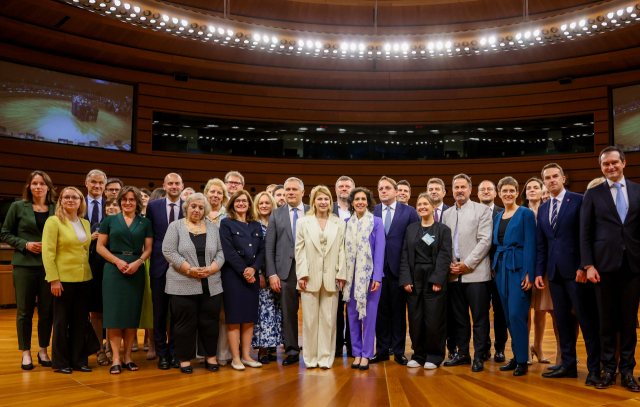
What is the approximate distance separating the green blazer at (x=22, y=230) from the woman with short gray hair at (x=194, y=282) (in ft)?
3.78

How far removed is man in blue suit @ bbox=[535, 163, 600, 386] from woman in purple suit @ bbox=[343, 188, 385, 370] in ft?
4.18

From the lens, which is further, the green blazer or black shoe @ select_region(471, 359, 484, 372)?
the green blazer

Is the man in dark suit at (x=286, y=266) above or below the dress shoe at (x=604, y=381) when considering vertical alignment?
above

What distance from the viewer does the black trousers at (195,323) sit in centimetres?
387

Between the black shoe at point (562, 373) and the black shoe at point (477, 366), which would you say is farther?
the black shoe at point (477, 366)

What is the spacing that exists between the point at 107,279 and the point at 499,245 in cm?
320

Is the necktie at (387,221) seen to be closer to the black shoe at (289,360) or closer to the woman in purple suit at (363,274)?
the woman in purple suit at (363,274)

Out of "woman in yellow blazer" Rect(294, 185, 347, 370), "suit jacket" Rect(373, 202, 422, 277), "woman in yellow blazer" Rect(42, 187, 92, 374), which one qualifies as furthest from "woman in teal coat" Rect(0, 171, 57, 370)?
"suit jacket" Rect(373, 202, 422, 277)

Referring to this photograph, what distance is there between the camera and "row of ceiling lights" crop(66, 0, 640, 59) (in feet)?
20.3

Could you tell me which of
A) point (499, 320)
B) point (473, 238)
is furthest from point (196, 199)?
point (499, 320)

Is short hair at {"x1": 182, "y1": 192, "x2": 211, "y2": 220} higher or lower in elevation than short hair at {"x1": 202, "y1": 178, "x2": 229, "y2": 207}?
lower

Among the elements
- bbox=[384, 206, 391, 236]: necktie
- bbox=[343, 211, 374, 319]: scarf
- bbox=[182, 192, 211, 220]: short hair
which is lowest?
bbox=[343, 211, 374, 319]: scarf

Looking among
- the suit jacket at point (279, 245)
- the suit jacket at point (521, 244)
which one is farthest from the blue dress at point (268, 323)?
the suit jacket at point (521, 244)

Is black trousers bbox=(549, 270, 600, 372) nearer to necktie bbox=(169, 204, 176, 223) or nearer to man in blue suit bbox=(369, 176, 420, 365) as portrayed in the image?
man in blue suit bbox=(369, 176, 420, 365)
